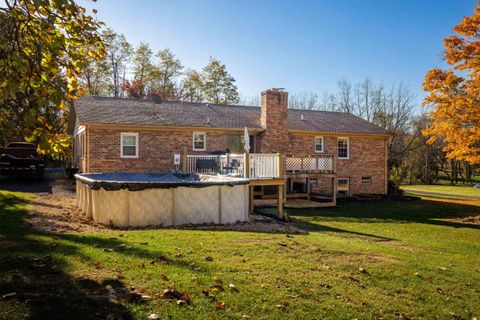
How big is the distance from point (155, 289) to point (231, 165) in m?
11.9

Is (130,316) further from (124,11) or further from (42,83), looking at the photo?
(124,11)

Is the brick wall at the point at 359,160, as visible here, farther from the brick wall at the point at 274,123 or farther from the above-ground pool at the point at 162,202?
the above-ground pool at the point at 162,202

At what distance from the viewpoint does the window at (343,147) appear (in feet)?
77.3

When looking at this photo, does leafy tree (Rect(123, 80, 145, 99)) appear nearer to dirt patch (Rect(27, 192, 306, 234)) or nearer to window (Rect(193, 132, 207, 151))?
window (Rect(193, 132, 207, 151))

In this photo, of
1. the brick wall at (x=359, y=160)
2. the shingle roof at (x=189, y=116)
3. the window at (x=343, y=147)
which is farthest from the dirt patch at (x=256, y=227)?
the window at (x=343, y=147)

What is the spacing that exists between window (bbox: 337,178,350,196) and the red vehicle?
54.8 ft

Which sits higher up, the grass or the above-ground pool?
the above-ground pool

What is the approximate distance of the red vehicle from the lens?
20453 millimetres

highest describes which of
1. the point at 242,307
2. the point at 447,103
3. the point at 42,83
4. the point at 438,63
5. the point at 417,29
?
the point at 417,29

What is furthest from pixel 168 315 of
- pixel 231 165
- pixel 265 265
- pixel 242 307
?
pixel 231 165

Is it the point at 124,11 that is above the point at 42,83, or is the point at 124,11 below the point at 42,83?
above

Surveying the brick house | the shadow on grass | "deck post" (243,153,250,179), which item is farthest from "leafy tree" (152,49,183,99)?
the shadow on grass

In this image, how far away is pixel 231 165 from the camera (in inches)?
649

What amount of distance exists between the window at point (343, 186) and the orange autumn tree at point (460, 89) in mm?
6845
